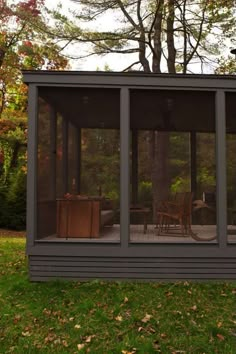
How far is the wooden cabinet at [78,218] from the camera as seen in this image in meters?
6.34

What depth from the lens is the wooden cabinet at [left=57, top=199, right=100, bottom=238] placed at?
634cm

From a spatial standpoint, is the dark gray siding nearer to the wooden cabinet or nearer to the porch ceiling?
the wooden cabinet

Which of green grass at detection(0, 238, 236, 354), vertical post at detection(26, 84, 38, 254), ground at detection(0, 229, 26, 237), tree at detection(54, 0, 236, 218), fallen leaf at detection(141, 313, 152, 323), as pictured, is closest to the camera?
green grass at detection(0, 238, 236, 354)

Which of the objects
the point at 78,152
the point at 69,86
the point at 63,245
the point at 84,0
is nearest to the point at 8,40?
the point at 84,0

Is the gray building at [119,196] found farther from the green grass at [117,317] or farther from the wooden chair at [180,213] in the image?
the green grass at [117,317]

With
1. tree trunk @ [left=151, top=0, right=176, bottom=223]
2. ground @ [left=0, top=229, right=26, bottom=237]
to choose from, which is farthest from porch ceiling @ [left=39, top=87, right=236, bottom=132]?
ground @ [left=0, top=229, right=26, bottom=237]

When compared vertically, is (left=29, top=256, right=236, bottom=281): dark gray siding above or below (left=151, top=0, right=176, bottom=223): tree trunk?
below

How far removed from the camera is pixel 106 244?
19.8 feet

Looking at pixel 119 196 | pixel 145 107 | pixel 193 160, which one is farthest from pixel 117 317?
pixel 193 160

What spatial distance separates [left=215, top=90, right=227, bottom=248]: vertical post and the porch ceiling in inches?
10.0

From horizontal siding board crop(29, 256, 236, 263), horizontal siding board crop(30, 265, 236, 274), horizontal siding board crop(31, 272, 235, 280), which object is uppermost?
horizontal siding board crop(29, 256, 236, 263)

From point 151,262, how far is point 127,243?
0.42 meters

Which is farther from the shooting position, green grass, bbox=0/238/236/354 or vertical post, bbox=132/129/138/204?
vertical post, bbox=132/129/138/204

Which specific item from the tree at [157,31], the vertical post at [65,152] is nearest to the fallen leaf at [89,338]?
the vertical post at [65,152]
